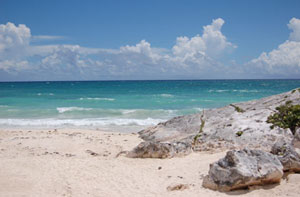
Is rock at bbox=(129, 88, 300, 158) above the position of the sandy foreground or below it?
above

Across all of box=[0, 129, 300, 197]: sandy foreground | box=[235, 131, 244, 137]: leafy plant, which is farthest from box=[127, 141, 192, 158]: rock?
box=[235, 131, 244, 137]: leafy plant

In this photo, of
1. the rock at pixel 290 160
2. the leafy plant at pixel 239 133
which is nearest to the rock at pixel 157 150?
the leafy plant at pixel 239 133

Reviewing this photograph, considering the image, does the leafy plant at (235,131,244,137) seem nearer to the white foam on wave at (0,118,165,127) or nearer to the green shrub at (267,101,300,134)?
the green shrub at (267,101,300,134)

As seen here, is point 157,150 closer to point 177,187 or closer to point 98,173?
point 98,173

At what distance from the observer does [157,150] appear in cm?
943

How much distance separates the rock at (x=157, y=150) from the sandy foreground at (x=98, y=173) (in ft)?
0.94

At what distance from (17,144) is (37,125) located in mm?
7599

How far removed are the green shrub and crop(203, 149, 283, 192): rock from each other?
381 centimetres

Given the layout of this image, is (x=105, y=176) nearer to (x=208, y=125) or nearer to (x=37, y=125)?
(x=208, y=125)

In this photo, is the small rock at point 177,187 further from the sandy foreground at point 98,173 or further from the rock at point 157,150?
the rock at point 157,150

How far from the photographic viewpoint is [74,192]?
653 centimetres

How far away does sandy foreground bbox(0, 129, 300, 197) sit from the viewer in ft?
21.1

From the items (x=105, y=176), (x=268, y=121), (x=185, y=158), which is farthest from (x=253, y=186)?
(x=268, y=121)

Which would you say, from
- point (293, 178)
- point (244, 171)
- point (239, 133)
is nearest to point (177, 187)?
point (244, 171)
